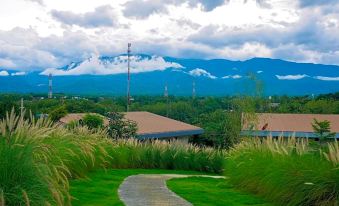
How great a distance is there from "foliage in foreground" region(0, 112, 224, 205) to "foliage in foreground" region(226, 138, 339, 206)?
134 inches

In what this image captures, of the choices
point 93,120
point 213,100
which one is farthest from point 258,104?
point 213,100

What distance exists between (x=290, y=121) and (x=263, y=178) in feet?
85.5

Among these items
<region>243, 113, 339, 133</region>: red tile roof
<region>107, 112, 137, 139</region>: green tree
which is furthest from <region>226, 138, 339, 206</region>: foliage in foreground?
<region>243, 113, 339, 133</region>: red tile roof

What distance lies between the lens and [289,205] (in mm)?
8250

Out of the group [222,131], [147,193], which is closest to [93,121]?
[222,131]

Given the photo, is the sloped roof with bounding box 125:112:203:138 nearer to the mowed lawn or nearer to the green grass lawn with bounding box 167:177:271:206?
the mowed lawn

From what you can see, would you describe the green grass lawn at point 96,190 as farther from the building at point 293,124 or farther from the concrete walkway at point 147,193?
the building at point 293,124

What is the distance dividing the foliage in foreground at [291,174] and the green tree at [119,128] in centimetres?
1317

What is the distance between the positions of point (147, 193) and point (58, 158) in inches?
68.7

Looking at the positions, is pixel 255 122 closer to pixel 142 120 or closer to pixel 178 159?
pixel 178 159

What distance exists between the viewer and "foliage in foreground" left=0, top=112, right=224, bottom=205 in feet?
21.5

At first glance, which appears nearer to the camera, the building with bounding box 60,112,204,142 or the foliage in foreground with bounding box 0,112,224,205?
the foliage in foreground with bounding box 0,112,224,205

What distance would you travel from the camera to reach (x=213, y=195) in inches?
395

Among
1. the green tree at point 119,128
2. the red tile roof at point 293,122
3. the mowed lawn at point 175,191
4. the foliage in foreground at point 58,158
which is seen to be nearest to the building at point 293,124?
the red tile roof at point 293,122
